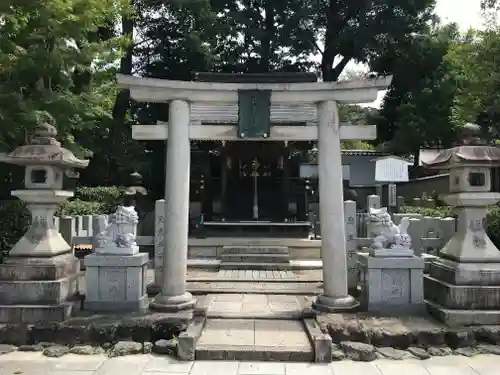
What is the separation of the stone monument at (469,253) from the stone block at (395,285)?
1.21 feet

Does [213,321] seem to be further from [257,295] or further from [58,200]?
[58,200]

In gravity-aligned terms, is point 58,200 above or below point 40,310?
above

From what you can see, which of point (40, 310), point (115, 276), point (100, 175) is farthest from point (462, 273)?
point (100, 175)

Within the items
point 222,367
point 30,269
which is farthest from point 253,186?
point 222,367

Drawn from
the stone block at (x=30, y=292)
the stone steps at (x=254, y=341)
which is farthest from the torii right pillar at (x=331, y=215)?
the stone block at (x=30, y=292)

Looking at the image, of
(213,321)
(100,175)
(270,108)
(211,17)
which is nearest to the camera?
(213,321)

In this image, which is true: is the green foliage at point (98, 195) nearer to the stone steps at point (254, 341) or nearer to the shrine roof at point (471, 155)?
the stone steps at point (254, 341)

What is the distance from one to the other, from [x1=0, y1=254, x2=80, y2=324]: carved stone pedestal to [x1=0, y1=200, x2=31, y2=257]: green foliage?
1.90m

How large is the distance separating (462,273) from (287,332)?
3030 mm

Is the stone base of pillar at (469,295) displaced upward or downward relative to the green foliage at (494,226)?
downward

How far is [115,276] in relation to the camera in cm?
781

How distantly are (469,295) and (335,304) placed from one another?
2.13m

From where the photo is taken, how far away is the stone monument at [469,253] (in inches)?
284

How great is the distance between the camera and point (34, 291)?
24.0ft
